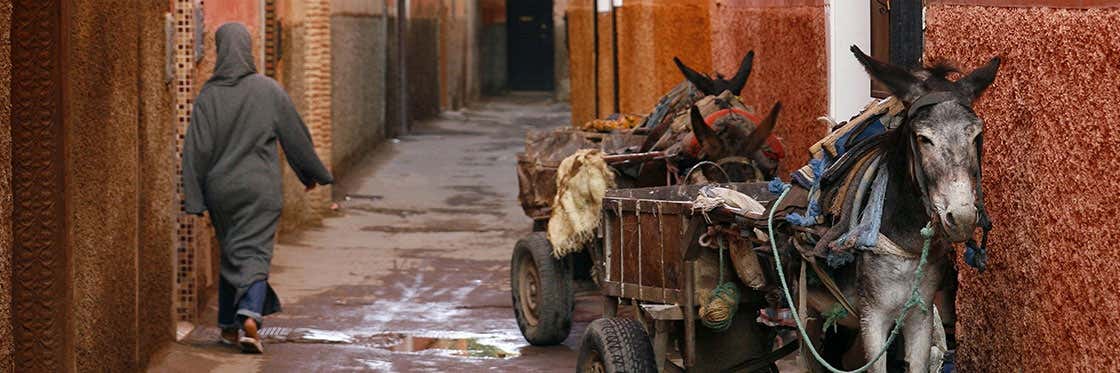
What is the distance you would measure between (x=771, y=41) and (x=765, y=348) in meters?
4.57

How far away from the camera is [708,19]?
573 inches

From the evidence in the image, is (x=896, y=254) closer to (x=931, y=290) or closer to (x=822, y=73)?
(x=931, y=290)

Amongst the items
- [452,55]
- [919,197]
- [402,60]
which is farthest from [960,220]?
[452,55]

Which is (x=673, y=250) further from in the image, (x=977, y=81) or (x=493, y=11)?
(x=493, y=11)

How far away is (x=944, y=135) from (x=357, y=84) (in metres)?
16.2

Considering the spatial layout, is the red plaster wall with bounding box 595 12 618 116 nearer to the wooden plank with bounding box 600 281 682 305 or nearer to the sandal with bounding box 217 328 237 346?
the sandal with bounding box 217 328 237 346

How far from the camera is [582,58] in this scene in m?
19.8

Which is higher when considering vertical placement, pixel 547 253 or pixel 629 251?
pixel 629 251

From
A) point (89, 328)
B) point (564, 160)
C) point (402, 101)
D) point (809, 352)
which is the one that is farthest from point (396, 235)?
point (402, 101)

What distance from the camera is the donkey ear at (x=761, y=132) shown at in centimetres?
789

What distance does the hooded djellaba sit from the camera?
9570 mm

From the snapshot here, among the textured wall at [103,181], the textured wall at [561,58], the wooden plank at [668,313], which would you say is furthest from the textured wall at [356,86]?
the textured wall at [561,58]

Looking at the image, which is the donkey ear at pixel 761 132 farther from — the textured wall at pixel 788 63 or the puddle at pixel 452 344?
the puddle at pixel 452 344

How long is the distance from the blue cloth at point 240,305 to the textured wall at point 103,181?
1.14 m
